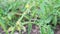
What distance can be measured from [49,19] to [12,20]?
0.46 m

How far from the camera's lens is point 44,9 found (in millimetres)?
2125

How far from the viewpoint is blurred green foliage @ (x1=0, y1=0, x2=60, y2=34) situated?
2131mm

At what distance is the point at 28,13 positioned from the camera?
2299 millimetres

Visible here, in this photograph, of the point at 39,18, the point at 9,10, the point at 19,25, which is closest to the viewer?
the point at 19,25

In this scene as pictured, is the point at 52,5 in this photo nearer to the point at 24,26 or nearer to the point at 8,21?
the point at 24,26

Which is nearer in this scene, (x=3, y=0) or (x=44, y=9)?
(x=44, y=9)

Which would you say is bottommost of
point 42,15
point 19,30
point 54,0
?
point 19,30

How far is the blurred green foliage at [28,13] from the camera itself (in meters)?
2.13

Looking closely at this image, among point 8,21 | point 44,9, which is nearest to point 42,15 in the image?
point 44,9

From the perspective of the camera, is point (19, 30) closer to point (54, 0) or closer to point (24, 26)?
point (24, 26)

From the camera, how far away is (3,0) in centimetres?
249

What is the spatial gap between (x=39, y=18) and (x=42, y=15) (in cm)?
13

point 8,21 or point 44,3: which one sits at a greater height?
point 44,3

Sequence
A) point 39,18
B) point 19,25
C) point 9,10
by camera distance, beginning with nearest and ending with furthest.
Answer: point 19,25 < point 39,18 < point 9,10
